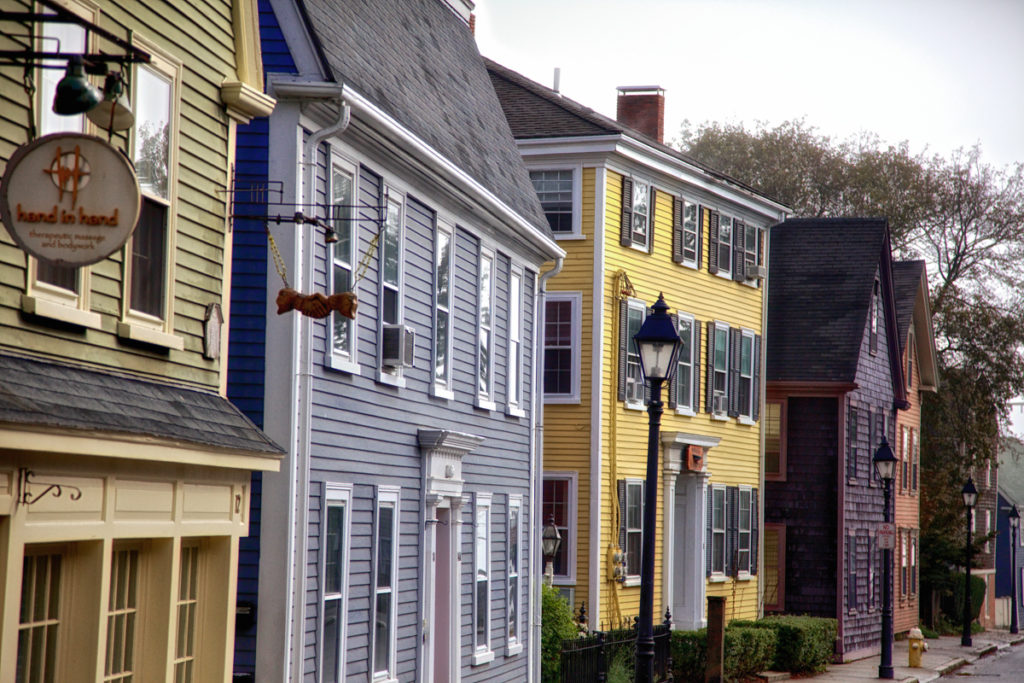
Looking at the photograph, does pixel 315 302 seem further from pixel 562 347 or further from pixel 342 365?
pixel 562 347

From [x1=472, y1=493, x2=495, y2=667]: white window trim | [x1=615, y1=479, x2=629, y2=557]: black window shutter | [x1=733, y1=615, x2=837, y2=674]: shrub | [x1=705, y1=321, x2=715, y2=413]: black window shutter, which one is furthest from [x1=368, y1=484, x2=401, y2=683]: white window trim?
[x1=705, y1=321, x2=715, y2=413]: black window shutter

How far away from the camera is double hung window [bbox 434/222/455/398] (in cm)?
1712

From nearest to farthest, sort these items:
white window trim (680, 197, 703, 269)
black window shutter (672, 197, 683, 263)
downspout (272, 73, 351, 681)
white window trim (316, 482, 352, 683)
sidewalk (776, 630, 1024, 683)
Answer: downspout (272, 73, 351, 681) < white window trim (316, 482, 352, 683) < sidewalk (776, 630, 1024, 683) < black window shutter (672, 197, 683, 263) < white window trim (680, 197, 703, 269)

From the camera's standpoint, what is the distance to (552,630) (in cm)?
2292

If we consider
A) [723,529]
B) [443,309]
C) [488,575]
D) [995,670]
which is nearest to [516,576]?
[488,575]

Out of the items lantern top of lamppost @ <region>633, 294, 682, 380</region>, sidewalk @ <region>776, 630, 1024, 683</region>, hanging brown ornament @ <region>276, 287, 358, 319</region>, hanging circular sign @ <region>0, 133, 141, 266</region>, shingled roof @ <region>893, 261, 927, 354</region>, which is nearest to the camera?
hanging circular sign @ <region>0, 133, 141, 266</region>

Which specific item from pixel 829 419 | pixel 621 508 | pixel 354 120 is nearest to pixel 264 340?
pixel 354 120

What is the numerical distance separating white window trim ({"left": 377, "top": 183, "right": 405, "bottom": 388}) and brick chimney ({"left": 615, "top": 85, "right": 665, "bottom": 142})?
18733 millimetres

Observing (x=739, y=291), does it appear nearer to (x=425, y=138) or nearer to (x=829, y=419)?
(x=829, y=419)

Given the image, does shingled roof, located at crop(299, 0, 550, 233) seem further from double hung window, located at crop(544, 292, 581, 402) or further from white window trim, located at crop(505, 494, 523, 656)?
double hung window, located at crop(544, 292, 581, 402)

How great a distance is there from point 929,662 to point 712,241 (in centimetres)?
1232

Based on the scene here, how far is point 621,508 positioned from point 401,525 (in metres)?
12.7

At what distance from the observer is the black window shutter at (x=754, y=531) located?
33969 millimetres

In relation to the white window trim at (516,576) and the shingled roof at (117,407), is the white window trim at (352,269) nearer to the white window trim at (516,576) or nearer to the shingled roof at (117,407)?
the shingled roof at (117,407)
